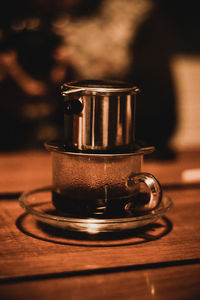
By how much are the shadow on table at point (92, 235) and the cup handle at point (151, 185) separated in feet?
0.12

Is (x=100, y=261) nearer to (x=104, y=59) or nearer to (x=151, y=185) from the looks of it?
(x=151, y=185)

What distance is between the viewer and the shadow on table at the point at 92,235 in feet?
1.64

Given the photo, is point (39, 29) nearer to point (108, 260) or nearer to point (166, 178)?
point (166, 178)

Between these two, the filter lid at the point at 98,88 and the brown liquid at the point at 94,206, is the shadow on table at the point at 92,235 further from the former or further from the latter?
the filter lid at the point at 98,88

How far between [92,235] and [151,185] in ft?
0.32

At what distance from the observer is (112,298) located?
0.38 metres

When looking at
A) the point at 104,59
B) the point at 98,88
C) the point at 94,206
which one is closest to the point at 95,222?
the point at 94,206

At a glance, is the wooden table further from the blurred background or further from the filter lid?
the blurred background

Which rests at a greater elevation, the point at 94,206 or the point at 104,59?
the point at 104,59

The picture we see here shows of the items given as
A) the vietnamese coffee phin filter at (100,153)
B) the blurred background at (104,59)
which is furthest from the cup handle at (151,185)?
the blurred background at (104,59)

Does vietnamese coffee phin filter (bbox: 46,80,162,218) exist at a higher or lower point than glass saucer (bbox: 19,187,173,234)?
higher

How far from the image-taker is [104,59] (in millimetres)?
1573

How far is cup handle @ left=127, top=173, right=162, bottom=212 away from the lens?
0.51 metres

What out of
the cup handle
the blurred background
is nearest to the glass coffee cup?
the cup handle
